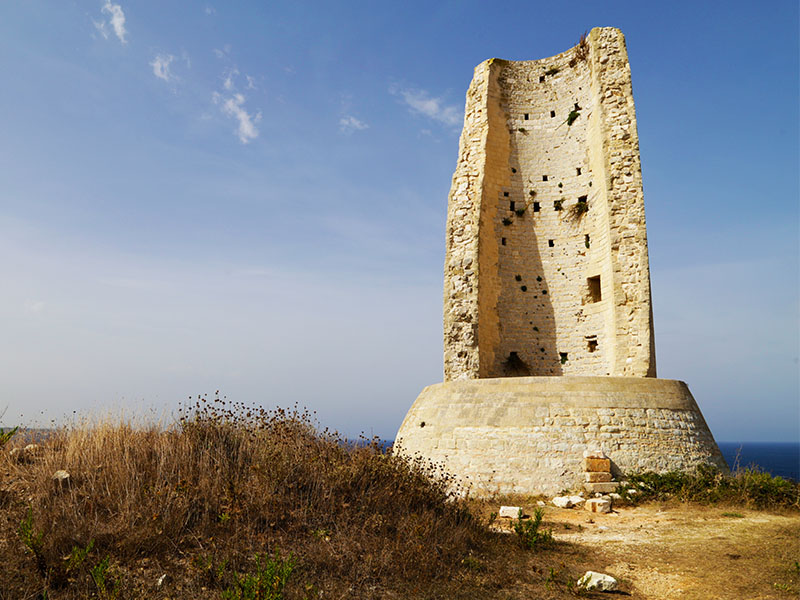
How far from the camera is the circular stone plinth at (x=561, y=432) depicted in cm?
1055

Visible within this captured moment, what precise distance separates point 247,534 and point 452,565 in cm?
208

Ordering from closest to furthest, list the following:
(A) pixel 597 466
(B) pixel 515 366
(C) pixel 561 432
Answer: (A) pixel 597 466 → (C) pixel 561 432 → (B) pixel 515 366

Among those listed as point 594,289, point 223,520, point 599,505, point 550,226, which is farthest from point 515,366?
point 223,520

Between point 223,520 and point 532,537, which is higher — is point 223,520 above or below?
above

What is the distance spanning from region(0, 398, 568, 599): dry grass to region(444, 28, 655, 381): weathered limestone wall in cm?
907

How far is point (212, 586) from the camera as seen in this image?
14.0 feet

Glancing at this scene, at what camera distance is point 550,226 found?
17125 millimetres

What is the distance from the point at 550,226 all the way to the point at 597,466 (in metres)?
8.89

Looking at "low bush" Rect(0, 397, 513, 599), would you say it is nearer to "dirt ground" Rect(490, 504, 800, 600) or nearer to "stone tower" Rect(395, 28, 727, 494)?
"dirt ground" Rect(490, 504, 800, 600)

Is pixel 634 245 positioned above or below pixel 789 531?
above

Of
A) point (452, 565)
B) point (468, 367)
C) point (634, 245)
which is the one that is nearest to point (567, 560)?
point (452, 565)

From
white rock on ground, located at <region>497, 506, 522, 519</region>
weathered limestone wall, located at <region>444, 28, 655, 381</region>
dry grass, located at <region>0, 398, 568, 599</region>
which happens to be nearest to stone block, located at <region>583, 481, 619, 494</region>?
white rock on ground, located at <region>497, 506, 522, 519</region>

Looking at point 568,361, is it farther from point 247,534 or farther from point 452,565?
point 247,534

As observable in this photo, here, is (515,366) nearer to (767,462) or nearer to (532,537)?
(532,537)
